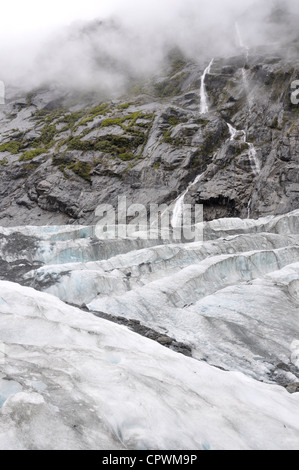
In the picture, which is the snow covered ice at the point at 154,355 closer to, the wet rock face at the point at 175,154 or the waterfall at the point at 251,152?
the wet rock face at the point at 175,154

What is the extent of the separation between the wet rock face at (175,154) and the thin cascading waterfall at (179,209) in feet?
2.21

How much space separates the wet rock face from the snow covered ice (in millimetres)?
17677

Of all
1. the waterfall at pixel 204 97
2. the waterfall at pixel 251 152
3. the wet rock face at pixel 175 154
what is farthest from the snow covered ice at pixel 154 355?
the waterfall at pixel 204 97

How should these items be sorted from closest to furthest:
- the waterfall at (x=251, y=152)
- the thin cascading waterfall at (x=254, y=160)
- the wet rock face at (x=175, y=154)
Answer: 1. the wet rock face at (x=175, y=154)
2. the thin cascading waterfall at (x=254, y=160)
3. the waterfall at (x=251, y=152)

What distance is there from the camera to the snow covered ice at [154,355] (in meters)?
4.88

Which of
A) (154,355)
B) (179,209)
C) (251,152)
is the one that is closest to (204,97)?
(251,152)

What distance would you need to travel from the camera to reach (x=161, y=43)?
257 feet

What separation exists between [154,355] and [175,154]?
35.5 meters

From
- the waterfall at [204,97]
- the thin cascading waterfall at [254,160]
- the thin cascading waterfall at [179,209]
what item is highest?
the waterfall at [204,97]

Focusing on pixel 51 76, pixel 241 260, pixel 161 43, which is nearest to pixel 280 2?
pixel 161 43

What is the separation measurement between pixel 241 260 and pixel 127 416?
1236cm

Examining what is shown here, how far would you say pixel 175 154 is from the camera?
135 ft
